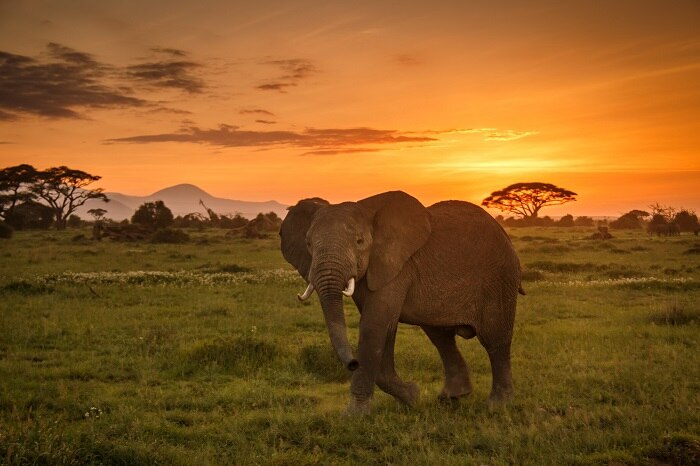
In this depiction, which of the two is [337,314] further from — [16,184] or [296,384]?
[16,184]

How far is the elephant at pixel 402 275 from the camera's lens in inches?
329

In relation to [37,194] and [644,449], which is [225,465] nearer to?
[644,449]

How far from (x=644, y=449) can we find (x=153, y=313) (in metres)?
13.8

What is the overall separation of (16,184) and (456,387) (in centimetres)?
7861

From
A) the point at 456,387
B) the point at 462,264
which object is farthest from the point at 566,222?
the point at 462,264

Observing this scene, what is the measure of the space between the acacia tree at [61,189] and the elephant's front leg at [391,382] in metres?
77.8

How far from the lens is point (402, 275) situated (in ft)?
29.3

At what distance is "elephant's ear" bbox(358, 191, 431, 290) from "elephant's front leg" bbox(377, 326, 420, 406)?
1072 mm

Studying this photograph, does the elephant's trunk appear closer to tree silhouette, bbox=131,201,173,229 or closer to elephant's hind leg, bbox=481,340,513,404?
elephant's hind leg, bbox=481,340,513,404

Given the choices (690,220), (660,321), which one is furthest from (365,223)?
(690,220)

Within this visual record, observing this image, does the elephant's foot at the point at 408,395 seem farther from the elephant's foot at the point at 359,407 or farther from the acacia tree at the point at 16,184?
the acacia tree at the point at 16,184

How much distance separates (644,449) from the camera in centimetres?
717

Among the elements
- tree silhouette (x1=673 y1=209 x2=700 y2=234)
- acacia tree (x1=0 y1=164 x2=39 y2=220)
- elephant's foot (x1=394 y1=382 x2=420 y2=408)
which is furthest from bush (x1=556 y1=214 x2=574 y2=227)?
elephant's foot (x1=394 y1=382 x2=420 y2=408)

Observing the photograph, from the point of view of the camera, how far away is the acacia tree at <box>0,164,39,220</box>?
74325mm
